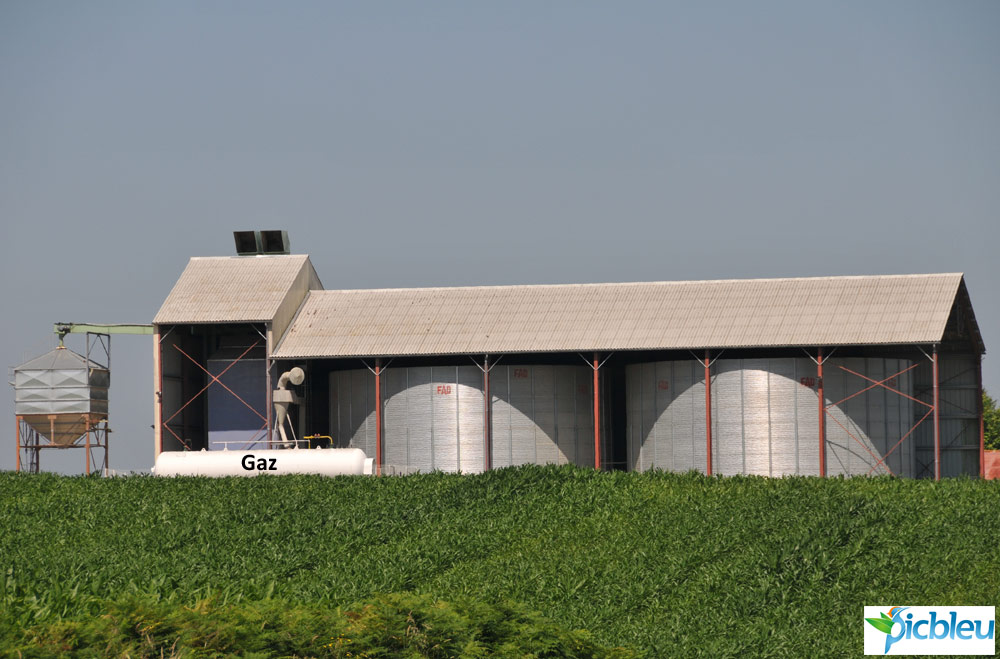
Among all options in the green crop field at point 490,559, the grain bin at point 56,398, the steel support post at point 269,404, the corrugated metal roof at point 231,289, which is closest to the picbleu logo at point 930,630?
the green crop field at point 490,559

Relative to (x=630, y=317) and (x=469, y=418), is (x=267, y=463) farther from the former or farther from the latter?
(x=630, y=317)

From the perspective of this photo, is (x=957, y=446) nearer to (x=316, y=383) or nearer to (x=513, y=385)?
(x=513, y=385)

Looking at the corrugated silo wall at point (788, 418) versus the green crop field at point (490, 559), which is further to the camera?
the corrugated silo wall at point (788, 418)

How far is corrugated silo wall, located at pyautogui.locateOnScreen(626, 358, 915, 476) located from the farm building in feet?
0.20

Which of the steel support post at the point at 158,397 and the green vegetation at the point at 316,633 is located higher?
the steel support post at the point at 158,397

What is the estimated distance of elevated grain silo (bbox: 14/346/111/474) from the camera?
204ft

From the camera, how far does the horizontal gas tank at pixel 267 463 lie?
171 ft

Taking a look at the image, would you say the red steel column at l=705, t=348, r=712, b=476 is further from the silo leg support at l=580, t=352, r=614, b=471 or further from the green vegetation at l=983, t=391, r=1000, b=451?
the green vegetation at l=983, t=391, r=1000, b=451

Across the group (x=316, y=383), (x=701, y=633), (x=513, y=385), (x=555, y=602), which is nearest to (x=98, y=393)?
(x=316, y=383)

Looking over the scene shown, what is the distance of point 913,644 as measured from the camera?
26.2m

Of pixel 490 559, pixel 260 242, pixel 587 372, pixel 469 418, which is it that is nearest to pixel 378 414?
pixel 469 418

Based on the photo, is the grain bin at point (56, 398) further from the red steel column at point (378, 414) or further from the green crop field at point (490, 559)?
the red steel column at point (378, 414)

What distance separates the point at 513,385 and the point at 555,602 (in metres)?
27.0

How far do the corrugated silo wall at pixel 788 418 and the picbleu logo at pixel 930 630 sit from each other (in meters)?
25.9
